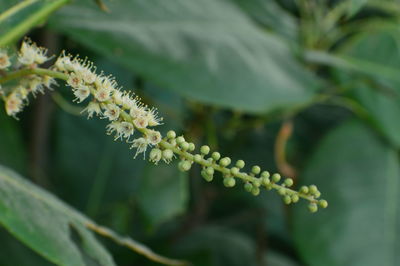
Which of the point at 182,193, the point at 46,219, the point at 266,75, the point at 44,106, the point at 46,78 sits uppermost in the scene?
the point at 266,75

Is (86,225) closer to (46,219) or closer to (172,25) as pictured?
(46,219)

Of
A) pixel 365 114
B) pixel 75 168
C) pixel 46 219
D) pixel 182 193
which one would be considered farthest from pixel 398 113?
pixel 46 219

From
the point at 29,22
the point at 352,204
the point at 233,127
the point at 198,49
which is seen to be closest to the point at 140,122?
the point at 29,22

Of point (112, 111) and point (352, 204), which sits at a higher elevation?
point (352, 204)

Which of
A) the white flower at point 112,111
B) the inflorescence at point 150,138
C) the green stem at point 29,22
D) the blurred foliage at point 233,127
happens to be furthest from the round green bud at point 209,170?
the blurred foliage at point 233,127

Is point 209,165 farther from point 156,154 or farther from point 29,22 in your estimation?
point 29,22

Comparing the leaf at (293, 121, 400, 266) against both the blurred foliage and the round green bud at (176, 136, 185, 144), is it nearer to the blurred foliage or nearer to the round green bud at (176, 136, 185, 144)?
the blurred foliage

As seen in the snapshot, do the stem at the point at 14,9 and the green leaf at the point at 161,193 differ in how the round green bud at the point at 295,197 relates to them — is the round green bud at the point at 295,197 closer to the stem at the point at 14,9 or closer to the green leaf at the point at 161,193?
the stem at the point at 14,9
